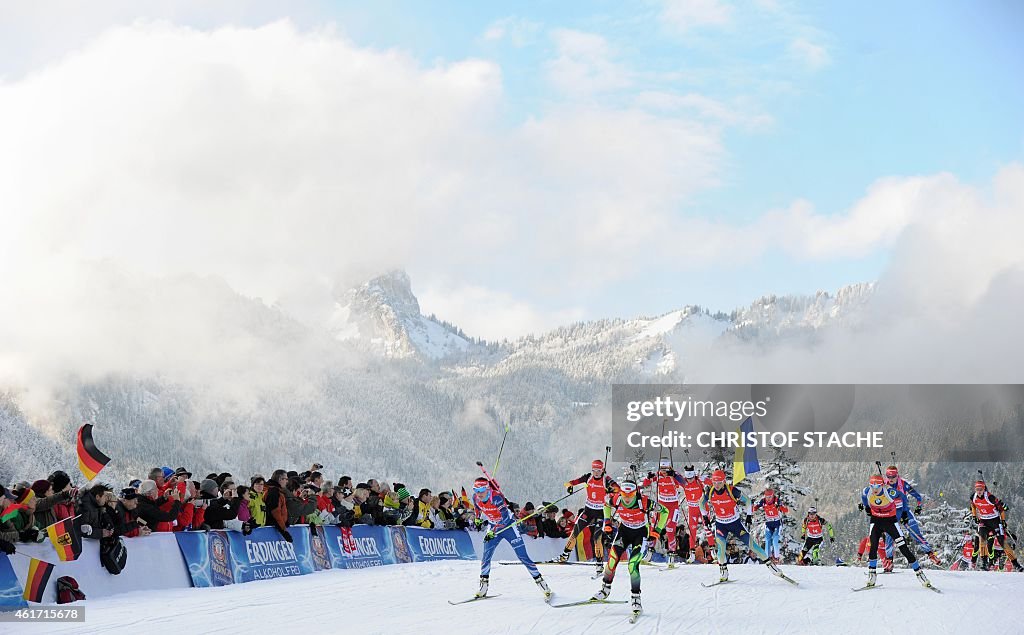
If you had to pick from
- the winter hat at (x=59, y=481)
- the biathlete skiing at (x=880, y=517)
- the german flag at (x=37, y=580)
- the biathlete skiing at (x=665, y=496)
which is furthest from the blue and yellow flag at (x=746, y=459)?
the german flag at (x=37, y=580)

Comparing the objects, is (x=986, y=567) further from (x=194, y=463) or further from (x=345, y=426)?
(x=345, y=426)

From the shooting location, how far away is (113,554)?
1569 cm

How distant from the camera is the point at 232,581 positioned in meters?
18.2

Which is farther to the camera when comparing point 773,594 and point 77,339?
point 77,339

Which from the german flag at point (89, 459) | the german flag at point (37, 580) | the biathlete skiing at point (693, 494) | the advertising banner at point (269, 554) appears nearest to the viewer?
the german flag at point (37, 580)

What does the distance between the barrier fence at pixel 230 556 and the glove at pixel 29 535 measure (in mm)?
81

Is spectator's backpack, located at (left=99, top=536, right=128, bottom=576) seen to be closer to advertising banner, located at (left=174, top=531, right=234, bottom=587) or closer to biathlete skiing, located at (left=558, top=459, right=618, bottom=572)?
→ advertising banner, located at (left=174, top=531, right=234, bottom=587)

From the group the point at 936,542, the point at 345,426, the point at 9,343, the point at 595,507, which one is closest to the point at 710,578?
the point at 595,507

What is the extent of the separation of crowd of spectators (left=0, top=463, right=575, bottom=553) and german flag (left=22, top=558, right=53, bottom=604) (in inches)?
14.5

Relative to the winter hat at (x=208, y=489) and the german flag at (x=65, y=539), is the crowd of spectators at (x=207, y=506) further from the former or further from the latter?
the german flag at (x=65, y=539)

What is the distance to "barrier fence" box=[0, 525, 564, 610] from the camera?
14.4 m

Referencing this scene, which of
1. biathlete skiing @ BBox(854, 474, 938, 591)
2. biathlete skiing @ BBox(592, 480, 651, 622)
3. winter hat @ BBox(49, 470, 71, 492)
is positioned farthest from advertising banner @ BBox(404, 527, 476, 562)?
winter hat @ BBox(49, 470, 71, 492)

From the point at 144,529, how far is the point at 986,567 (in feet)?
69.4

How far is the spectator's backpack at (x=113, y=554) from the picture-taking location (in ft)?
50.9
